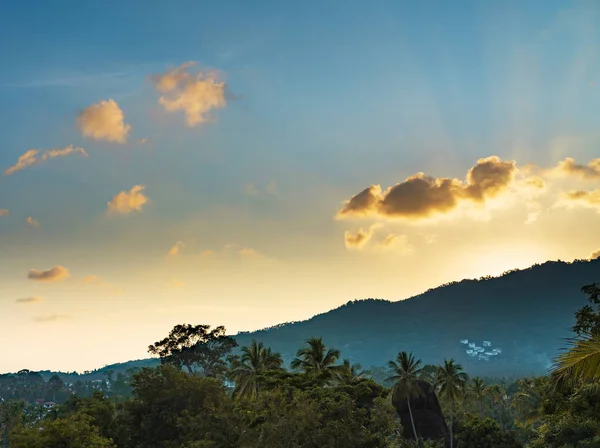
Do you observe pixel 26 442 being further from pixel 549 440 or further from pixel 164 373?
pixel 549 440

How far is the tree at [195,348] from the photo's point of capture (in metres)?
102

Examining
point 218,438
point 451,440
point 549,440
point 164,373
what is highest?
point 164,373

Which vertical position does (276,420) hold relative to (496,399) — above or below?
above

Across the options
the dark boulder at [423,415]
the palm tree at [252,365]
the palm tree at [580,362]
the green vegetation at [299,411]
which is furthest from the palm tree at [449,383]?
the palm tree at [580,362]

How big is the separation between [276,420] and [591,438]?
78.7 ft

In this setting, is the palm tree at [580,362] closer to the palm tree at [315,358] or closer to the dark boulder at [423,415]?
the palm tree at [315,358]

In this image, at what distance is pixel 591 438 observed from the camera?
41.1 metres

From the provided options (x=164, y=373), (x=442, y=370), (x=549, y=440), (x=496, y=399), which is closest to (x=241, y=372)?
(x=164, y=373)


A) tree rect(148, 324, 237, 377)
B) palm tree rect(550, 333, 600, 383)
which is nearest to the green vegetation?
palm tree rect(550, 333, 600, 383)

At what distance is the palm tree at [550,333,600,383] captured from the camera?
10.4 metres

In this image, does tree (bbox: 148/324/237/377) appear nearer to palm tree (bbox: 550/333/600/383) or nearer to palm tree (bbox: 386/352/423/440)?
palm tree (bbox: 386/352/423/440)

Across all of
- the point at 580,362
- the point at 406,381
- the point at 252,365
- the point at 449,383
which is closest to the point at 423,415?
the point at 406,381

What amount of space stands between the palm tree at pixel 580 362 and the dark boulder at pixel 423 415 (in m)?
69.4

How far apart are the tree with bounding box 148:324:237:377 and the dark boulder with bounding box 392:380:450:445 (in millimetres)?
37161
